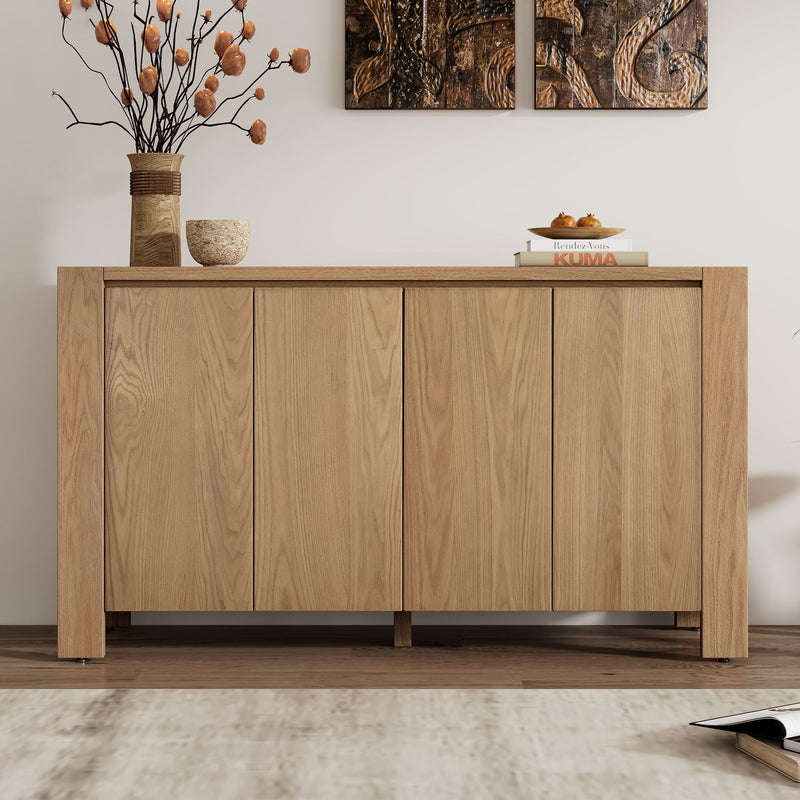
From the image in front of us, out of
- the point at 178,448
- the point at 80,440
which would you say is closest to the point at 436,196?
the point at 178,448

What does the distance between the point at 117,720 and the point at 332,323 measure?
1.08 metres

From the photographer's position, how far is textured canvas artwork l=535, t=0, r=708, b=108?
8.56 ft

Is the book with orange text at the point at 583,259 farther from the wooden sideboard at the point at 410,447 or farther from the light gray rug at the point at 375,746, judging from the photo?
the light gray rug at the point at 375,746

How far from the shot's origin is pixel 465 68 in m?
2.62

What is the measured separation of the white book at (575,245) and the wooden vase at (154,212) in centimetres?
91

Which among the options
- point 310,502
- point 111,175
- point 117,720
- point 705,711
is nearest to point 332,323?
point 310,502

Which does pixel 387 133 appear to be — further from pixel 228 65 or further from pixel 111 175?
pixel 111 175

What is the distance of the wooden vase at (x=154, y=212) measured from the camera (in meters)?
2.29

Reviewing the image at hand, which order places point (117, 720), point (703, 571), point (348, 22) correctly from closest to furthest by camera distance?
1. point (117, 720)
2. point (703, 571)
3. point (348, 22)

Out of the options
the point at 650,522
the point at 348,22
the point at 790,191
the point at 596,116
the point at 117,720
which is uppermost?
the point at 348,22

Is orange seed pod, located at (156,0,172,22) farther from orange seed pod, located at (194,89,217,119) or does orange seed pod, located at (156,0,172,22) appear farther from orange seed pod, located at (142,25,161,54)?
orange seed pod, located at (194,89,217,119)

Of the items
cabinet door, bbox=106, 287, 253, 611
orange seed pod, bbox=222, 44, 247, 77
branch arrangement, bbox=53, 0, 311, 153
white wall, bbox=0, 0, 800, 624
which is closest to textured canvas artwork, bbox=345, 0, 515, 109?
white wall, bbox=0, 0, 800, 624

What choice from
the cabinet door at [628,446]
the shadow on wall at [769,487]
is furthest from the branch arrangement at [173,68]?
the shadow on wall at [769,487]

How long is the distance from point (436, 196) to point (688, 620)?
142 centimetres
